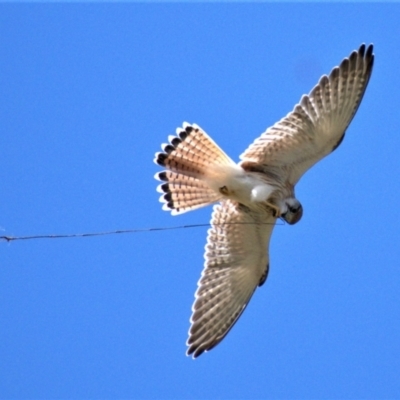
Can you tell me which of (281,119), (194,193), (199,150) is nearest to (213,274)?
(194,193)

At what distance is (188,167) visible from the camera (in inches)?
272

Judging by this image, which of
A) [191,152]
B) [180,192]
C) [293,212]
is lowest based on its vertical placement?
[293,212]

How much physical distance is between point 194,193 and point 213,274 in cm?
86

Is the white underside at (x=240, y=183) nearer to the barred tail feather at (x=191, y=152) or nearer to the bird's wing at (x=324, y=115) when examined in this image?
the barred tail feather at (x=191, y=152)

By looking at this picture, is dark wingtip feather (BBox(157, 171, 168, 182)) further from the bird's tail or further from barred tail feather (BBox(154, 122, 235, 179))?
barred tail feather (BBox(154, 122, 235, 179))

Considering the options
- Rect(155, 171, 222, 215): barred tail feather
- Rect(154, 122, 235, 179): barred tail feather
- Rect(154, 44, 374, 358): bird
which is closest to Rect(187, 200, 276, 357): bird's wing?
Rect(154, 44, 374, 358): bird

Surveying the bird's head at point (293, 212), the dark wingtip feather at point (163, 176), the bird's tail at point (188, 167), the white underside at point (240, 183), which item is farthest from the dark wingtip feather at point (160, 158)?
the bird's head at point (293, 212)

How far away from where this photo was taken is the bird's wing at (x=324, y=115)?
20.8ft

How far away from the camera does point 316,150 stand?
260 inches

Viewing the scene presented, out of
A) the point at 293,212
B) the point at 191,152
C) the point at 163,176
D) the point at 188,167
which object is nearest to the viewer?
the point at 293,212

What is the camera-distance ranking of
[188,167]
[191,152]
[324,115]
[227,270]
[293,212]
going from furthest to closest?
[227,270]
[188,167]
[191,152]
[293,212]
[324,115]

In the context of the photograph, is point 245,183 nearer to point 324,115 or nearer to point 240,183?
point 240,183

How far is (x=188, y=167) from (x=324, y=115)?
132 centimetres

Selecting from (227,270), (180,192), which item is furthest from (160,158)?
(227,270)
